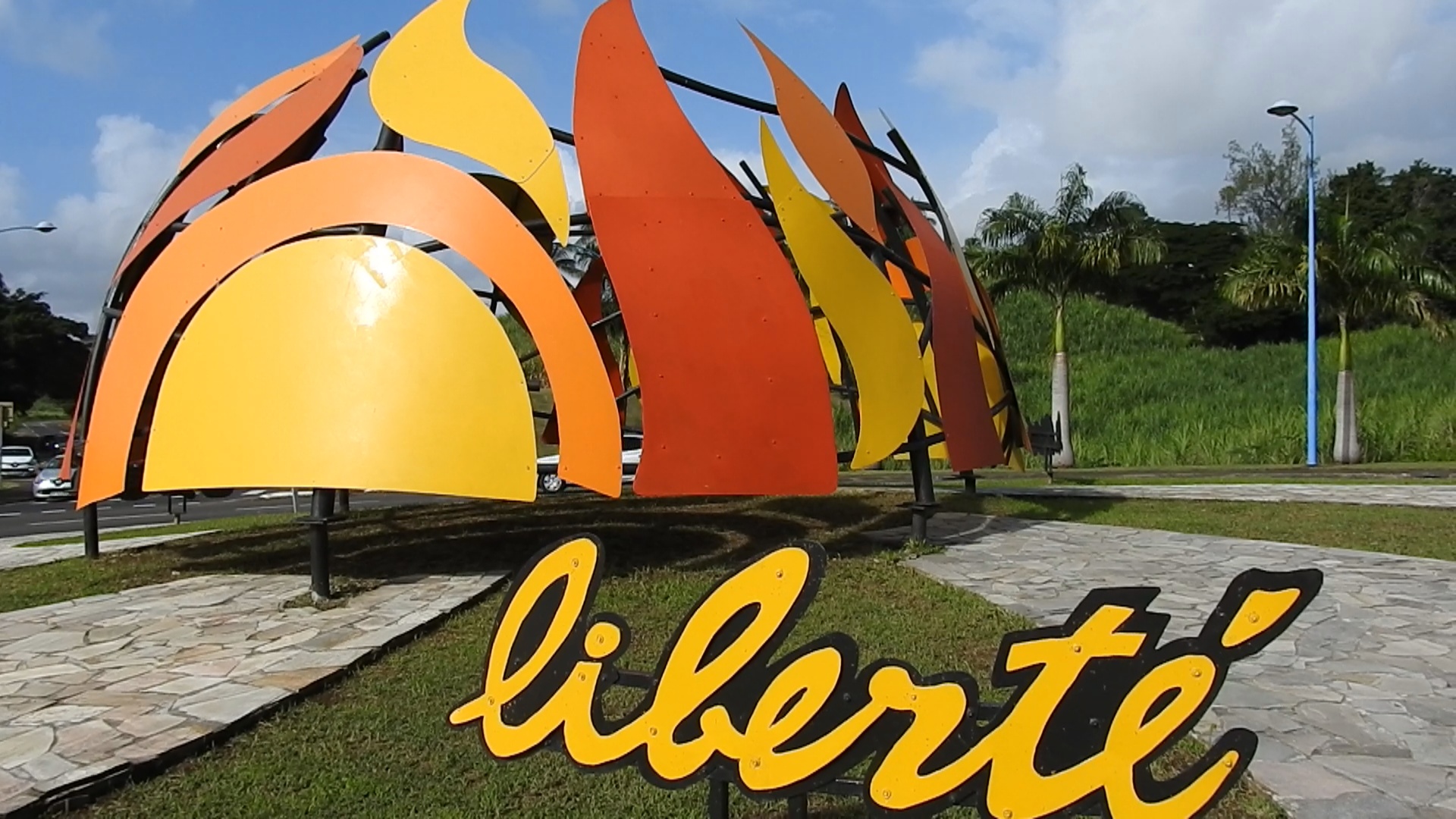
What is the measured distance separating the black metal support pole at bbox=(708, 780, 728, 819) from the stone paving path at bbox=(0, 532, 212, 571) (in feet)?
35.5

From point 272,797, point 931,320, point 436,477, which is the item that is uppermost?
point 931,320

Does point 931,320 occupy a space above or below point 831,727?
above

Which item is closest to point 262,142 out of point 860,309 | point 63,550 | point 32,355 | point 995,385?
point 860,309

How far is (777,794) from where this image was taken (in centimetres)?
387

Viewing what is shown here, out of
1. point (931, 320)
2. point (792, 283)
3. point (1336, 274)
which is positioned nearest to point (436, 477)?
point (792, 283)

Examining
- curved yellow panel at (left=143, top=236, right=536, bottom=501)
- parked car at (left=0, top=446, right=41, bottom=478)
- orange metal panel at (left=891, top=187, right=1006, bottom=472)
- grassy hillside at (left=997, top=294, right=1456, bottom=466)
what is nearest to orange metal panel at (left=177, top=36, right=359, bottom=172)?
curved yellow panel at (left=143, top=236, right=536, bottom=501)

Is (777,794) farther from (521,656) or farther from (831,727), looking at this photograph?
(521,656)

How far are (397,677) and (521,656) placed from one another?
2975mm

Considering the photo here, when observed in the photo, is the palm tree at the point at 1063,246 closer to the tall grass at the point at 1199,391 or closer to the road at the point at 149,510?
the tall grass at the point at 1199,391

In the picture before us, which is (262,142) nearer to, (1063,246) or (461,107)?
(461,107)

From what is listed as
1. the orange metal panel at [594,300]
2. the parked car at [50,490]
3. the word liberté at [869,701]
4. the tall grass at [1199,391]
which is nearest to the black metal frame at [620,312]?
the orange metal panel at [594,300]

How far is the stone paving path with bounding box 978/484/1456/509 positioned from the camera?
16.6 meters

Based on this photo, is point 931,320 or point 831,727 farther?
point 931,320

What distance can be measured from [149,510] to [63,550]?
12975mm
